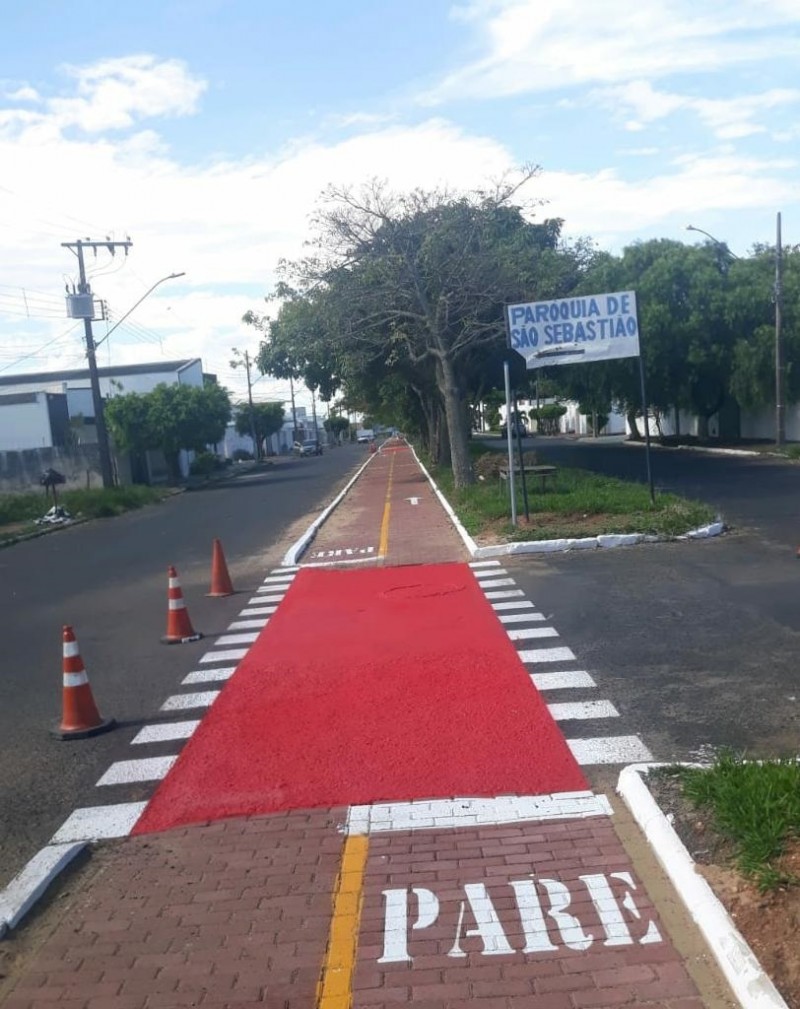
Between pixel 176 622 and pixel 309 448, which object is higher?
pixel 176 622

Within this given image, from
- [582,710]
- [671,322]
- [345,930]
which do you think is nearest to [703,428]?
[671,322]

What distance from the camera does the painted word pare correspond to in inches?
174

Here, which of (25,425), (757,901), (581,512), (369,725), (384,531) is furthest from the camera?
(25,425)

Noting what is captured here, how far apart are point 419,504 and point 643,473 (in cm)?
865

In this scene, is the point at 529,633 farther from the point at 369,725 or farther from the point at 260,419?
the point at 260,419

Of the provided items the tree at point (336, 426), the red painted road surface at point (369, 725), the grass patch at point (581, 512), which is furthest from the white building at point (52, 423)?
the tree at point (336, 426)

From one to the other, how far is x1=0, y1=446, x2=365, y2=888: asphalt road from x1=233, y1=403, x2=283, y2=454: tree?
62512 mm

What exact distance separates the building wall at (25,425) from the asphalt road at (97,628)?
27.8m

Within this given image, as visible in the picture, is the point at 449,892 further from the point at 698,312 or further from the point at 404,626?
the point at 698,312

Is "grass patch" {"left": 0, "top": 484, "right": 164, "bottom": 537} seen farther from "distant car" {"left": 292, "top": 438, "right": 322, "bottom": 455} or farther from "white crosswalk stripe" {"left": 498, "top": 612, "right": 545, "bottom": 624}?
"distant car" {"left": 292, "top": 438, "right": 322, "bottom": 455}

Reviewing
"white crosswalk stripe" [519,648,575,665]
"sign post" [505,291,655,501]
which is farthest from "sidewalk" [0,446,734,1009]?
"sign post" [505,291,655,501]

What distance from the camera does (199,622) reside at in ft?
41.3

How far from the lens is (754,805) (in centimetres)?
515

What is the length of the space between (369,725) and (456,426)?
20605 mm
